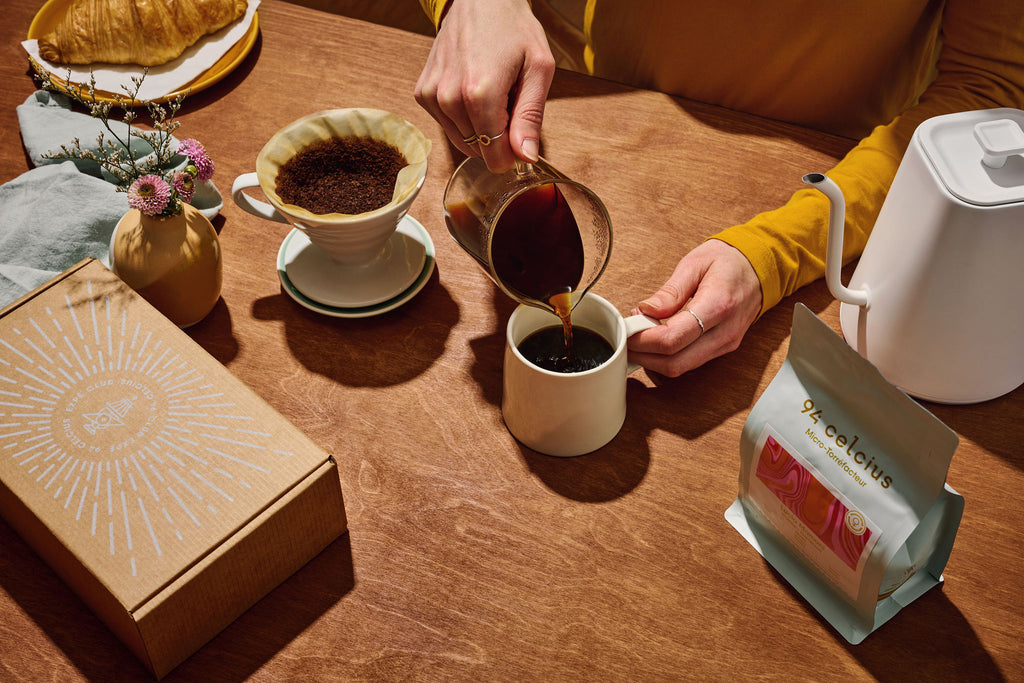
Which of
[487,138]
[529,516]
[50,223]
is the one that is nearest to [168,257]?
[50,223]

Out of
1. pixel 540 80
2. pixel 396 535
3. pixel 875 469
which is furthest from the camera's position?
pixel 540 80

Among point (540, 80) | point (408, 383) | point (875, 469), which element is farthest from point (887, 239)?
point (408, 383)

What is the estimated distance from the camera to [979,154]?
2.19 feet

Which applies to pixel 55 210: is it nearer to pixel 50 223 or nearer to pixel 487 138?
pixel 50 223

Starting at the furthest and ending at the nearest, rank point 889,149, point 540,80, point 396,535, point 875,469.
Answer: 1. point 889,149
2. point 540,80
3. point 396,535
4. point 875,469

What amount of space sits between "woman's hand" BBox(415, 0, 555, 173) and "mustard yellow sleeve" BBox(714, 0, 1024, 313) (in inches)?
11.5

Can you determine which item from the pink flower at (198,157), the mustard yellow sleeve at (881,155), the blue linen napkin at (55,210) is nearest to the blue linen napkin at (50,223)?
the blue linen napkin at (55,210)

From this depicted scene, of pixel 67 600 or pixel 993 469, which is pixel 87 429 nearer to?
pixel 67 600

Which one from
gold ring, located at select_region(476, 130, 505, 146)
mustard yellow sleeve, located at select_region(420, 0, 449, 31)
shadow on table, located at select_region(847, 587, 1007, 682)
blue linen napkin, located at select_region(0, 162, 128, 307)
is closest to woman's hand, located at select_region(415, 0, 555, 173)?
gold ring, located at select_region(476, 130, 505, 146)

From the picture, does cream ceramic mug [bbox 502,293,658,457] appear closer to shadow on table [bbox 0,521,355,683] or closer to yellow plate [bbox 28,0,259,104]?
shadow on table [bbox 0,521,355,683]

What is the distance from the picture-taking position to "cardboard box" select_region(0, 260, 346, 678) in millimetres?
590

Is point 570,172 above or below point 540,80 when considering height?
below

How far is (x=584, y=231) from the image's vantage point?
2.48ft

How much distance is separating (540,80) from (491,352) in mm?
302
